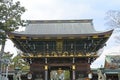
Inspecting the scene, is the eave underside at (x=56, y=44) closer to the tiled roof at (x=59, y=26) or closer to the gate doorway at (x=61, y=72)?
the gate doorway at (x=61, y=72)

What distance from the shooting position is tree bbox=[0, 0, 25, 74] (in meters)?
37.7

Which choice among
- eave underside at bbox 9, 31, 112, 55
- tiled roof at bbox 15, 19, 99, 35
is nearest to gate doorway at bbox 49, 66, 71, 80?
eave underside at bbox 9, 31, 112, 55

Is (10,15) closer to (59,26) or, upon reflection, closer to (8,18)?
(8,18)

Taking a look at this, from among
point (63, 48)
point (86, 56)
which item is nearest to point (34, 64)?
A: point (63, 48)

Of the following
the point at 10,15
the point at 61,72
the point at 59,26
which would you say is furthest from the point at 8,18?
the point at 61,72

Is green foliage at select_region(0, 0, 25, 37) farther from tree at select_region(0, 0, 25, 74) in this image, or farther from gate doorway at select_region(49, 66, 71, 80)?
gate doorway at select_region(49, 66, 71, 80)

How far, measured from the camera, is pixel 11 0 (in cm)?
3966

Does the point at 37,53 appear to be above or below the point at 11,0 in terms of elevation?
below

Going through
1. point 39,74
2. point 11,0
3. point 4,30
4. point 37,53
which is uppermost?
point 11,0

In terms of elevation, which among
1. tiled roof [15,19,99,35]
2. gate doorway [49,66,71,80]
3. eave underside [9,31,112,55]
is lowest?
gate doorway [49,66,71,80]

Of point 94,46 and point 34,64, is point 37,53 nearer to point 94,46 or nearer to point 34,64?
point 34,64

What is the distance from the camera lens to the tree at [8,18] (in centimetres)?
3766

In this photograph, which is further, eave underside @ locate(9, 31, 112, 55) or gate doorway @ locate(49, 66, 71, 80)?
gate doorway @ locate(49, 66, 71, 80)

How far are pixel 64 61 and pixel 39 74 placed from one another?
3457 millimetres
